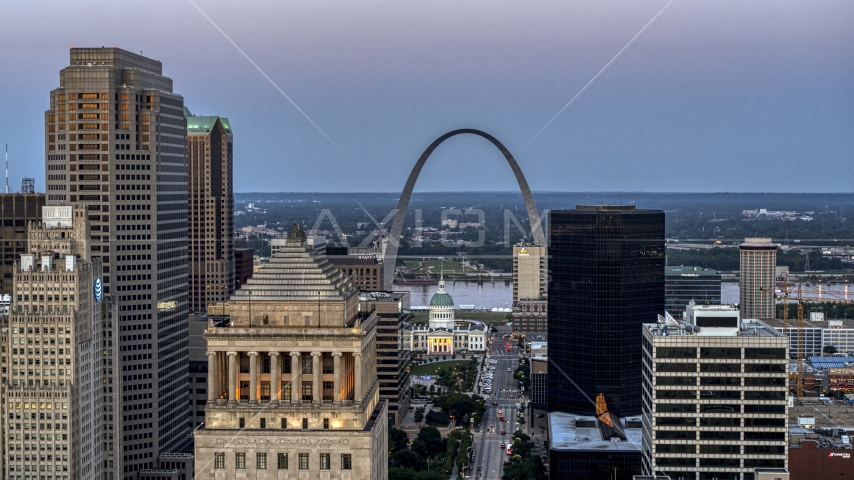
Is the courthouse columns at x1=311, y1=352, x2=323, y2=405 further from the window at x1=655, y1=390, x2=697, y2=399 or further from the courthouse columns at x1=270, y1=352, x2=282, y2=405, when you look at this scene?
the window at x1=655, y1=390, x2=697, y2=399

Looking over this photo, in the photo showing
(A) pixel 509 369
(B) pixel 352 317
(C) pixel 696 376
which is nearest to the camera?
(B) pixel 352 317

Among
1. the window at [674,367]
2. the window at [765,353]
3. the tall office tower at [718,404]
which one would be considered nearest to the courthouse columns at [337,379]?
the tall office tower at [718,404]

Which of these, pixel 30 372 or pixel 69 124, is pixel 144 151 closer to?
pixel 69 124

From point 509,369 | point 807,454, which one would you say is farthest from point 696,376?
point 509,369

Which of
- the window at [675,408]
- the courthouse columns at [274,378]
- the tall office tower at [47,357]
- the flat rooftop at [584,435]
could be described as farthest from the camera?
the flat rooftop at [584,435]

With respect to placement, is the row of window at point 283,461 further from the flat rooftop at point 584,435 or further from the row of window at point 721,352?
the flat rooftop at point 584,435

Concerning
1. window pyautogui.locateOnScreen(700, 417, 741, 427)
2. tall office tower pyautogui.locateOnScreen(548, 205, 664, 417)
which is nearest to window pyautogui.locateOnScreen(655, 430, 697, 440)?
window pyautogui.locateOnScreen(700, 417, 741, 427)
